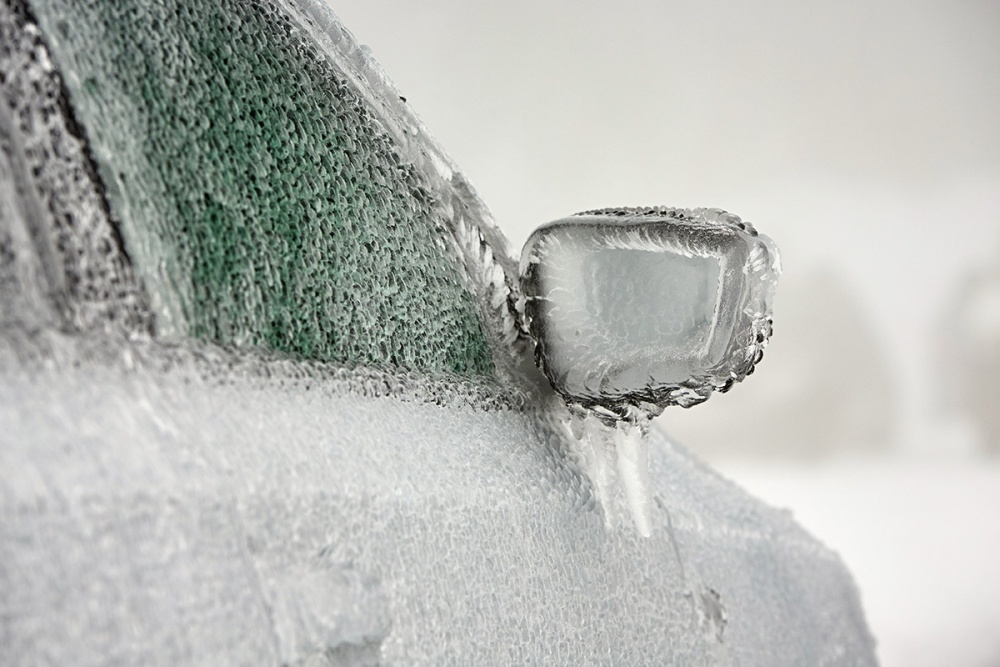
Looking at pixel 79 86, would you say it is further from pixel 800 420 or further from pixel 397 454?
pixel 800 420

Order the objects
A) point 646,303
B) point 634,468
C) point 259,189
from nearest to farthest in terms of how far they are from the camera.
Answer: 1. point 259,189
2. point 646,303
3. point 634,468

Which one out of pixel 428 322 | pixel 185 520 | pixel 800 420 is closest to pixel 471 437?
pixel 428 322

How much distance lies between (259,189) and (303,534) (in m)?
0.23

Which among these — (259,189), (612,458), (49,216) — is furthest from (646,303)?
(49,216)

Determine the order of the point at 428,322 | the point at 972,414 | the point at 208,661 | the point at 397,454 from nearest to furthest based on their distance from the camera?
1. the point at 208,661
2. the point at 397,454
3. the point at 428,322
4. the point at 972,414

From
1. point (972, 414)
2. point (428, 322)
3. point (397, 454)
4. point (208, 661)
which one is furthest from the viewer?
point (972, 414)

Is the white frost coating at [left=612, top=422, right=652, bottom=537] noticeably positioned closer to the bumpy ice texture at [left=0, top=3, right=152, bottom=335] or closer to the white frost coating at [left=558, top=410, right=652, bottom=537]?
the white frost coating at [left=558, top=410, right=652, bottom=537]

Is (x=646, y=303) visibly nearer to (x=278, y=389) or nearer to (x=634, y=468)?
(x=634, y=468)

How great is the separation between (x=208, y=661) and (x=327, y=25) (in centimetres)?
50

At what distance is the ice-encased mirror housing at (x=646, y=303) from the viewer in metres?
0.80

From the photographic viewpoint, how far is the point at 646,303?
2.76ft

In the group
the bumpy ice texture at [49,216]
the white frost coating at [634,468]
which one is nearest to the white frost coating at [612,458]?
the white frost coating at [634,468]

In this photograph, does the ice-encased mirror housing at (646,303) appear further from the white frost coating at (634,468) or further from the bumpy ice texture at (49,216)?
the bumpy ice texture at (49,216)

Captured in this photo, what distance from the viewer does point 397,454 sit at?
71 centimetres
